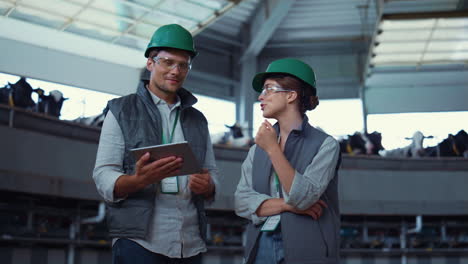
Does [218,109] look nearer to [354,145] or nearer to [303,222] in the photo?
[354,145]

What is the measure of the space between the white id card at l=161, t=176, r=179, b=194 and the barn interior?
18.2 feet

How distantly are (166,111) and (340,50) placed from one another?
22630mm

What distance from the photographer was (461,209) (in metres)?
12.8

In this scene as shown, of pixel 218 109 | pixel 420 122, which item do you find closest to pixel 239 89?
pixel 218 109

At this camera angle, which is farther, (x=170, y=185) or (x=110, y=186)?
(x=170, y=185)

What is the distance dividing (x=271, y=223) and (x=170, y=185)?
0.52m

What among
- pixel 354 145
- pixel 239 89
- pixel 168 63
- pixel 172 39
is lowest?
pixel 168 63

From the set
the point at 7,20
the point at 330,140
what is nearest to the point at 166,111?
the point at 330,140

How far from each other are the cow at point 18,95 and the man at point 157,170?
7.43 metres

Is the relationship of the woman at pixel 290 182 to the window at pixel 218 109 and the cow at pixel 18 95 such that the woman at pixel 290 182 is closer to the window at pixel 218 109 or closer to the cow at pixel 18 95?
the cow at pixel 18 95

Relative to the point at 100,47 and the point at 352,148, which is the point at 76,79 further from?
the point at 352,148

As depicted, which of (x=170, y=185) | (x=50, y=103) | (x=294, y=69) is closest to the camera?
(x=170, y=185)

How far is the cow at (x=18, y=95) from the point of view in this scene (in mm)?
9992

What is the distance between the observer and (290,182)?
9.57ft
